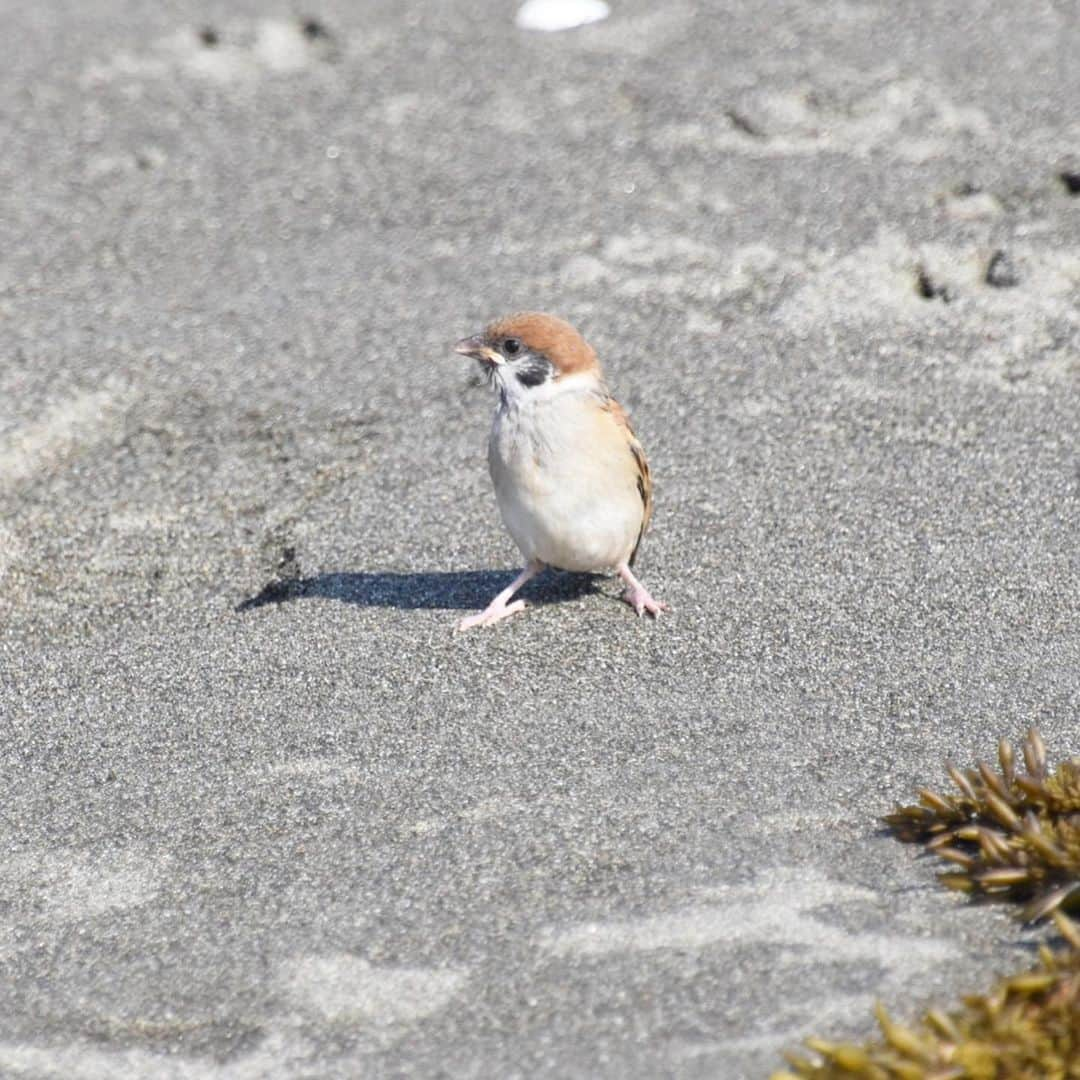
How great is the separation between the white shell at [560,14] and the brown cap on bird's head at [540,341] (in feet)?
13.6

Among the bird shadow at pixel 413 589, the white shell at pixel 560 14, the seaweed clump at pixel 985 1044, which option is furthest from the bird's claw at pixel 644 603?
the white shell at pixel 560 14

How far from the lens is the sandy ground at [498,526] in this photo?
3.75m

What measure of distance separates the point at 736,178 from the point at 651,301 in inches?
40.5

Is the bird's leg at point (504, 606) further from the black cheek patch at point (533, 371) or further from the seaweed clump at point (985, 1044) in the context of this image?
the seaweed clump at point (985, 1044)

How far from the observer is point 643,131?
836cm

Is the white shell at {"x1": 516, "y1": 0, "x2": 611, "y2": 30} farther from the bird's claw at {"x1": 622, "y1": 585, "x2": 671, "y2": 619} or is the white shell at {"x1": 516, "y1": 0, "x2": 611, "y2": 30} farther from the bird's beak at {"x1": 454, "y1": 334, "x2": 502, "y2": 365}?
the bird's claw at {"x1": 622, "y1": 585, "x2": 671, "y2": 619}

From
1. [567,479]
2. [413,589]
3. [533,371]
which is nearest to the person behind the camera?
[567,479]

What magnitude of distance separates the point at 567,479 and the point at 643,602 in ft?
1.60

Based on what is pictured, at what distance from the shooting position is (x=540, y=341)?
18.0 feet

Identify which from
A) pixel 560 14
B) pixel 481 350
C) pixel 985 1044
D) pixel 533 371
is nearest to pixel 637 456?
pixel 533 371

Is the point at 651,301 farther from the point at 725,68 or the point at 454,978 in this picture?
the point at 454,978

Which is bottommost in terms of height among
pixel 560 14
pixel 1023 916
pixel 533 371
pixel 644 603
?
pixel 644 603

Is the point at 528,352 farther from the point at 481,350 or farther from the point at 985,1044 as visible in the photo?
the point at 985,1044

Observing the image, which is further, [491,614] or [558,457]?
[491,614]
